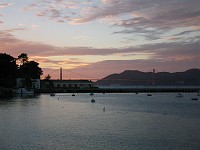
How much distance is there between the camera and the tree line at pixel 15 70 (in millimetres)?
133250

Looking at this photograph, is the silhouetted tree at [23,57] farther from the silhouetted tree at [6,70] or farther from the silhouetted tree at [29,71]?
the silhouetted tree at [6,70]

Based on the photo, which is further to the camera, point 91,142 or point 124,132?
point 124,132

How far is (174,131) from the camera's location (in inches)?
1547

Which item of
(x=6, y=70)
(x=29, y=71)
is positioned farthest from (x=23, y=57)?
(x=6, y=70)

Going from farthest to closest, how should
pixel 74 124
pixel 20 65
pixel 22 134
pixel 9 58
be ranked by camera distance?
pixel 20 65 < pixel 9 58 < pixel 74 124 < pixel 22 134

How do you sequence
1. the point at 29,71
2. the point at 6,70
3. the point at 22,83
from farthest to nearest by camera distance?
the point at 29,71 < the point at 22,83 < the point at 6,70

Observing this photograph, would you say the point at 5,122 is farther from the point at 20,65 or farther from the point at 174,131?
the point at 20,65

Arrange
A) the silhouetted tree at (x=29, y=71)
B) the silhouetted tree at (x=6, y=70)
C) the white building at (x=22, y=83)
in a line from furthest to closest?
1. the white building at (x=22, y=83)
2. the silhouetted tree at (x=29, y=71)
3. the silhouetted tree at (x=6, y=70)

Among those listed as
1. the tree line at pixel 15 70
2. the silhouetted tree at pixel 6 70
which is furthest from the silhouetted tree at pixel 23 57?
the silhouetted tree at pixel 6 70

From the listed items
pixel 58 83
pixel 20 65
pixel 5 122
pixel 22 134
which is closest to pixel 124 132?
pixel 22 134

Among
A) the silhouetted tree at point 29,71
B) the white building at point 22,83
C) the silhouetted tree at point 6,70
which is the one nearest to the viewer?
the silhouetted tree at point 6,70

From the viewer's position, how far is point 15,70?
146m

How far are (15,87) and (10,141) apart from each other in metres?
128

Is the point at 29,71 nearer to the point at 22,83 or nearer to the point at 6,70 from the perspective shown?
the point at 22,83
